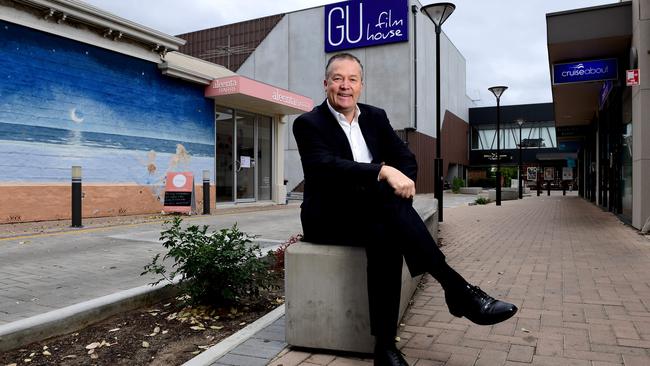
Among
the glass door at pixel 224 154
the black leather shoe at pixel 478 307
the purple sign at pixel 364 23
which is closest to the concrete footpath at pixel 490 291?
the black leather shoe at pixel 478 307

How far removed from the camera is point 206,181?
12.8 metres

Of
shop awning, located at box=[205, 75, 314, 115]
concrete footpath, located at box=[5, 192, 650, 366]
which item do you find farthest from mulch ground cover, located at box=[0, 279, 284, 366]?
shop awning, located at box=[205, 75, 314, 115]

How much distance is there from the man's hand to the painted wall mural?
9400mm

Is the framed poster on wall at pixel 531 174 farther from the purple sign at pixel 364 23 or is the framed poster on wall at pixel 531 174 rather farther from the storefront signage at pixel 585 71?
the storefront signage at pixel 585 71

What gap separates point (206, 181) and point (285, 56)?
25.0 metres

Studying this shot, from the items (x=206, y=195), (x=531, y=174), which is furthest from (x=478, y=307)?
(x=531, y=174)

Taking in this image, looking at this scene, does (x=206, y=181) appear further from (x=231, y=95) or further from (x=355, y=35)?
(x=355, y=35)

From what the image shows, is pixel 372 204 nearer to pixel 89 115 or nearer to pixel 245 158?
pixel 89 115

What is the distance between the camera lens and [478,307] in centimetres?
239

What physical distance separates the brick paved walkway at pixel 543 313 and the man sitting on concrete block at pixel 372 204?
15.9 inches

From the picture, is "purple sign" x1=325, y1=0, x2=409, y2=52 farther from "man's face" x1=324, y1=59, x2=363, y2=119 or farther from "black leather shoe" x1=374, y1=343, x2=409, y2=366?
"black leather shoe" x1=374, y1=343, x2=409, y2=366

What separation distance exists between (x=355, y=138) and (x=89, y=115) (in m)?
9.80

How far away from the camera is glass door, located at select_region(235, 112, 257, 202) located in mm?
16156

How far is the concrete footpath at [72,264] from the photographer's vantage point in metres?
3.96
